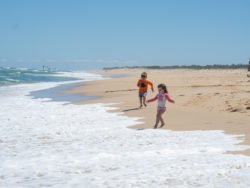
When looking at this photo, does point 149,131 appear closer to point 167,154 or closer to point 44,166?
point 167,154

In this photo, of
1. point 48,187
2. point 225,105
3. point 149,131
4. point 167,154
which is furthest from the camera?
point 225,105

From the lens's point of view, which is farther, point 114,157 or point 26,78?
point 26,78

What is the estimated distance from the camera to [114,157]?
7.85m

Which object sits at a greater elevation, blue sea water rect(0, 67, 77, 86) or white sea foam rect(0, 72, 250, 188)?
white sea foam rect(0, 72, 250, 188)

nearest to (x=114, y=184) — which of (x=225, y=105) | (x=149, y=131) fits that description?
(x=149, y=131)

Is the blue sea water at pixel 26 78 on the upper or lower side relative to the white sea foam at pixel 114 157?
lower

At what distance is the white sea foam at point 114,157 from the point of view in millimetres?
6215

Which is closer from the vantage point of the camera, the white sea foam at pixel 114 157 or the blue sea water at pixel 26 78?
the white sea foam at pixel 114 157

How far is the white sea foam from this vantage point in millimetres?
6215

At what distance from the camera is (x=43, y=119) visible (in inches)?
543

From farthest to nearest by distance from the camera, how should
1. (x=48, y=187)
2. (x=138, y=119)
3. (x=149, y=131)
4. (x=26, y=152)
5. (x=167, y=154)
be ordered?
1. (x=138, y=119)
2. (x=149, y=131)
3. (x=26, y=152)
4. (x=167, y=154)
5. (x=48, y=187)

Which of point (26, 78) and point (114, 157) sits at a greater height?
point (114, 157)

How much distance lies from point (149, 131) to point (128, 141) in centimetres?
155

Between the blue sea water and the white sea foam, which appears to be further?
the blue sea water
